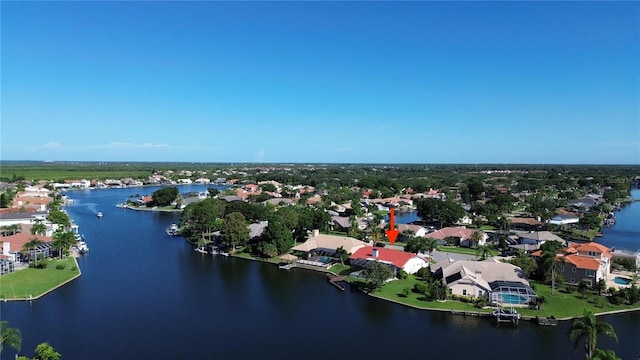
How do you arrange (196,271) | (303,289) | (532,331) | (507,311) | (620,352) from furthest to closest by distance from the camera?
(196,271)
(303,289)
(507,311)
(532,331)
(620,352)

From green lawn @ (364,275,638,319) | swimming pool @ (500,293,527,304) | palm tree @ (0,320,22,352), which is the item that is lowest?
green lawn @ (364,275,638,319)

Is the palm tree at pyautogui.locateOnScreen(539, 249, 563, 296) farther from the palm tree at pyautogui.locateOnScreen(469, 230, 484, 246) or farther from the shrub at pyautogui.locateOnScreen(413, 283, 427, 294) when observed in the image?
the palm tree at pyautogui.locateOnScreen(469, 230, 484, 246)

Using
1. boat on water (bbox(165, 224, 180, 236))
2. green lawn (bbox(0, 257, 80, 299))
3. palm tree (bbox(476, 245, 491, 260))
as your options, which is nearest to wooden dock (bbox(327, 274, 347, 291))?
palm tree (bbox(476, 245, 491, 260))

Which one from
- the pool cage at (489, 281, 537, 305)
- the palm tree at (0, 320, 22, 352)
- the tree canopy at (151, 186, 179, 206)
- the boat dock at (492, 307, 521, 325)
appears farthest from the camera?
the tree canopy at (151, 186, 179, 206)

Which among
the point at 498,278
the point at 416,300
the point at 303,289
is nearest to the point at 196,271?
the point at 303,289

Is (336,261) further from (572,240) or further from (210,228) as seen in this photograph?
(572,240)

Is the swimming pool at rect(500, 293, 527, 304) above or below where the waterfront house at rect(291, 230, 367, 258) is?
below

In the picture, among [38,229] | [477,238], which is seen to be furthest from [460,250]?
[38,229]
